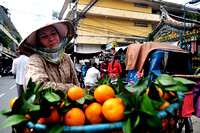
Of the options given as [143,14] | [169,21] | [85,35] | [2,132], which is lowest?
[2,132]

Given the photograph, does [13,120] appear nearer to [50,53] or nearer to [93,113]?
[93,113]

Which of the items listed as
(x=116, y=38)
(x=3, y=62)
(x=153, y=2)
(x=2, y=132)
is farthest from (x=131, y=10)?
(x=3, y=62)

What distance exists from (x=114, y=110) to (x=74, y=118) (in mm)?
201

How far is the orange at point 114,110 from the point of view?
2.06 feet

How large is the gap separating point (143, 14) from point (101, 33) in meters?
7.09

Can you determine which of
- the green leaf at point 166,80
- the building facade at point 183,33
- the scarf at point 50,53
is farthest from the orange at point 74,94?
the building facade at point 183,33

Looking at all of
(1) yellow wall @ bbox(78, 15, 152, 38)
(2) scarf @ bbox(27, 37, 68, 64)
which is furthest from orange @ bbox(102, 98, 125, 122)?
(1) yellow wall @ bbox(78, 15, 152, 38)

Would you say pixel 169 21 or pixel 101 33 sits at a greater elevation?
pixel 101 33

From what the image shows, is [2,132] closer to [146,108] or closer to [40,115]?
[40,115]

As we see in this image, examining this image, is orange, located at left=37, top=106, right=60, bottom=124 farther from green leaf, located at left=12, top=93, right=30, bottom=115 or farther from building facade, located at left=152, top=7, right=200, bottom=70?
building facade, located at left=152, top=7, right=200, bottom=70

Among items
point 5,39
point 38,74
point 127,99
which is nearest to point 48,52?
point 38,74

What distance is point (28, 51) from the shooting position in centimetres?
155

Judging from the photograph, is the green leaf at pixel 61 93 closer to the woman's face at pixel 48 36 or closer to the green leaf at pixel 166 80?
the green leaf at pixel 166 80

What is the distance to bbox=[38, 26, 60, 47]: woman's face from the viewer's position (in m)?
1.42
